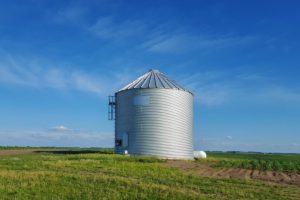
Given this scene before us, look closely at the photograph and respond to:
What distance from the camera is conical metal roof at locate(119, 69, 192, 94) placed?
4906 centimetres

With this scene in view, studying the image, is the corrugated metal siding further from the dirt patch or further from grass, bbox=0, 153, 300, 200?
grass, bbox=0, 153, 300, 200

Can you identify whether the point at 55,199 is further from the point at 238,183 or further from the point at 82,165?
the point at 82,165

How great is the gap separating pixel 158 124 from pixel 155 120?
1.73ft

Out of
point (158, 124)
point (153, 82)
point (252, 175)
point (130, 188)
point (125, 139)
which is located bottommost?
point (130, 188)

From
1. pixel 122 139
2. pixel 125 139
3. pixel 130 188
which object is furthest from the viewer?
pixel 122 139

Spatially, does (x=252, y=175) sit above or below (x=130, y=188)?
above

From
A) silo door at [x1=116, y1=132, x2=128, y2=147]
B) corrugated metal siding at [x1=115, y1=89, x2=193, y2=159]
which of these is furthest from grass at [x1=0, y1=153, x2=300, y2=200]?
silo door at [x1=116, y1=132, x2=128, y2=147]

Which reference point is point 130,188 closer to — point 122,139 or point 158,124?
point 158,124

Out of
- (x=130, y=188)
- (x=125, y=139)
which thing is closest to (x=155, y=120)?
(x=125, y=139)

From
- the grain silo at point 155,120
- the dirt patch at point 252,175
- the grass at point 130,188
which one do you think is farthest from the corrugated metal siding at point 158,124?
the grass at point 130,188

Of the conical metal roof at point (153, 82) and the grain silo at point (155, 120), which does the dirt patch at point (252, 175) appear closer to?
the grain silo at point (155, 120)

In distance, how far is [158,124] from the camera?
4706 cm

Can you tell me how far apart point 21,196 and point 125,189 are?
15.5 ft

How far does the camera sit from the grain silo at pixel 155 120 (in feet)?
154
